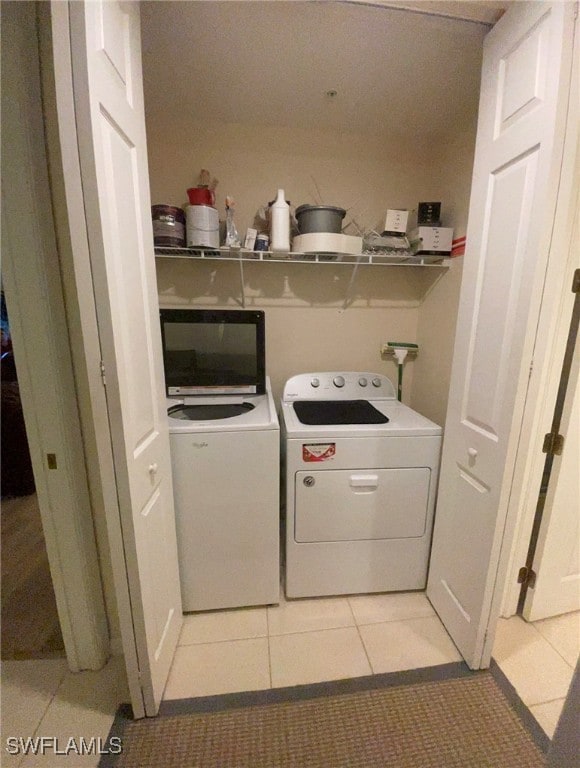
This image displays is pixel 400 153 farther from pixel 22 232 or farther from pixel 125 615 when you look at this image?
pixel 125 615

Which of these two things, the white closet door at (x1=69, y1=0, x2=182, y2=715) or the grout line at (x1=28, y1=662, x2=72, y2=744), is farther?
the grout line at (x1=28, y1=662, x2=72, y2=744)

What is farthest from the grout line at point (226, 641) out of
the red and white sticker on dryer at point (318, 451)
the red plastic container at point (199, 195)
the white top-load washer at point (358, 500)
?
the red plastic container at point (199, 195)

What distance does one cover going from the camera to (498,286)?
3.65 ft

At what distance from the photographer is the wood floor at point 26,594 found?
54.2 inches

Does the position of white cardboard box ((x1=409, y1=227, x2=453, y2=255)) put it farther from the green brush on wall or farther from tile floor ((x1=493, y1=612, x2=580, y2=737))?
tile floor ((x1=493, y1=612, x2=580, y2=737))

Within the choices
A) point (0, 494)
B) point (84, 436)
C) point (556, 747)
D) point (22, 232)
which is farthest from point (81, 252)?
point (0, 494)

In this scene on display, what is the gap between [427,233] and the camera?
5.68 feet

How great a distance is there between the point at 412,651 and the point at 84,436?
5.39 feet

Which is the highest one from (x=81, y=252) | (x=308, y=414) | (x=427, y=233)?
(x=427, y=233)

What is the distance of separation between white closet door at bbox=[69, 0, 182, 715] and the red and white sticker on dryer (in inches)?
23.7

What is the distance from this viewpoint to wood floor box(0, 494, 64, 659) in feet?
4.52

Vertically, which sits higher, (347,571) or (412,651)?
Answer: (347,571)

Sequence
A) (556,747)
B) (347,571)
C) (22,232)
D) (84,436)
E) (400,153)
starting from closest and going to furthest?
1. (556,747)
2. (22,232)
3. (84,436)
4. (347,571)
5. (400,153)

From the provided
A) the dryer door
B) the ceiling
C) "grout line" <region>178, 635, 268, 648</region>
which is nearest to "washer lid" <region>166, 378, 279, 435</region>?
the dryer door
